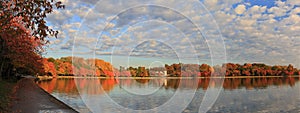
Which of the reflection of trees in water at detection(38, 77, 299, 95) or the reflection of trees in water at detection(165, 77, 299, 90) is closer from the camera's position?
the reflection of trees in water at detection(38, 77, 299, 95)

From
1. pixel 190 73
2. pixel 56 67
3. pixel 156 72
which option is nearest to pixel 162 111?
pixel 156 72

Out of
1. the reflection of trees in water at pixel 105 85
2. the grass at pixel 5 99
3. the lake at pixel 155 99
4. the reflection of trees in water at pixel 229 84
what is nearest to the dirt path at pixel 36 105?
the grass at pixel 5 99

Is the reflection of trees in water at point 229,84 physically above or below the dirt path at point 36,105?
below

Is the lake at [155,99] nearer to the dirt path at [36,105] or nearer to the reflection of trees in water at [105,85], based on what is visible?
the reflection of trees in water at [105,85]

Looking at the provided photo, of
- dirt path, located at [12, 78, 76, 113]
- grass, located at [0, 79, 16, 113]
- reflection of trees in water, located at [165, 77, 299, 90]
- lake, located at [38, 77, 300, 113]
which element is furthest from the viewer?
reflection of trees in water, located at [165, 77, 299, 90]

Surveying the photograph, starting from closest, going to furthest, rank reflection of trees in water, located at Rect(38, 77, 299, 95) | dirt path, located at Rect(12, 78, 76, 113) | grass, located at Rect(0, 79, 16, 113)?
grass, located at Rect(0, 79, 16, 113)
dirt path, located at Rect(12, 78, 76, 113)
reflection of trees in water, located at Rect(38, 77, 299, 95)

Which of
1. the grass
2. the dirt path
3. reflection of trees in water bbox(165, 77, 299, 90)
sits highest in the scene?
the grass

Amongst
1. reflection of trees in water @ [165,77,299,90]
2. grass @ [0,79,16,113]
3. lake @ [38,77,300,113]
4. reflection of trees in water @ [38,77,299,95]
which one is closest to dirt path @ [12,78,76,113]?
grass @ [0,79,16,113]

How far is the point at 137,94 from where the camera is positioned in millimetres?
34938

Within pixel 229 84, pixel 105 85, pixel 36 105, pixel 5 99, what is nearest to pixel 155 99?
pixel 36 105

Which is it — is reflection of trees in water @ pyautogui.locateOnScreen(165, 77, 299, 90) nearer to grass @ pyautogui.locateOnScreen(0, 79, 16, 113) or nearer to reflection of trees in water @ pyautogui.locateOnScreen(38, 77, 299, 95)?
reflection of trees in water @ pyautogui.locateOnScreen(38, 77, 299, 95)

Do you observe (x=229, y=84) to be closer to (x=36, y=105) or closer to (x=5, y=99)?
(x=36, y=105)

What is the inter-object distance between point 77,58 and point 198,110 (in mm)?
13347

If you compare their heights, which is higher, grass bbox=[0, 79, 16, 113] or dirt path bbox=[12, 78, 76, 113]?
grass bbox=[0, 79, 16, 113]
